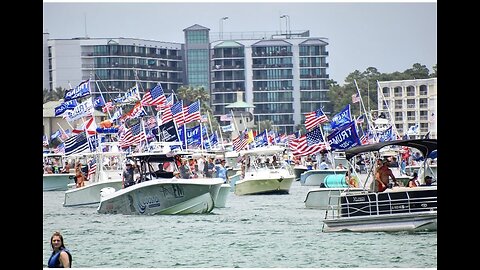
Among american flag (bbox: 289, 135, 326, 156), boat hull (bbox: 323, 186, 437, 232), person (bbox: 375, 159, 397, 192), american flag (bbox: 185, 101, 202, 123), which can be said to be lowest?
boat hull (bbox: 323, 186, 437, 232)

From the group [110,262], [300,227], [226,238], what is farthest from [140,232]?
[110,262]

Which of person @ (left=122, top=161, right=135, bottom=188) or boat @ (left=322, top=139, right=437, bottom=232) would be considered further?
person @ (left=122, top=161, right=135, bottom=188)

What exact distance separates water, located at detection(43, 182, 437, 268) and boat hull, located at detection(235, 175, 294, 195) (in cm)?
935

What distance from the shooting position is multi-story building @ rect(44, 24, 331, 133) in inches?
5719

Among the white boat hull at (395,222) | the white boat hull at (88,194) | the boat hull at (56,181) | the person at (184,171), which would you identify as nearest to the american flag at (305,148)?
the person at (184,171)

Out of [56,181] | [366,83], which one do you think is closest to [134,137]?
[56,181]

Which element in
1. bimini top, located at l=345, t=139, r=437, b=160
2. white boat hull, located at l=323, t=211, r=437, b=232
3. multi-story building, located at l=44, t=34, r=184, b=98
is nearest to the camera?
bimini top, located at l=345, t=139, r=437, b=160

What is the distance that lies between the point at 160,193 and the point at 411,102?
79.2 metres

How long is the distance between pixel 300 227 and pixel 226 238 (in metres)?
2.81

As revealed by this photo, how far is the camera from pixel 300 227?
84.2 feet

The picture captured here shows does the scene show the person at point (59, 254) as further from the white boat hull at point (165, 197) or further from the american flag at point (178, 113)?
the american flag at point (178, 113)

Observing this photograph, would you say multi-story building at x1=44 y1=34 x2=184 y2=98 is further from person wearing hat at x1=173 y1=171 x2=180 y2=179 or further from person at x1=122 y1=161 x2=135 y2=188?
person at x1=122 y1=161 x2=135 y2=188

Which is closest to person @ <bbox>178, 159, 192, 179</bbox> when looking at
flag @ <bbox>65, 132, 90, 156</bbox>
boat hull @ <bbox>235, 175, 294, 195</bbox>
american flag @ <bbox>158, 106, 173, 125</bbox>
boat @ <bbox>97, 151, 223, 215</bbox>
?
boat @ <bbox>97, 151, 223, 215</bbox>
